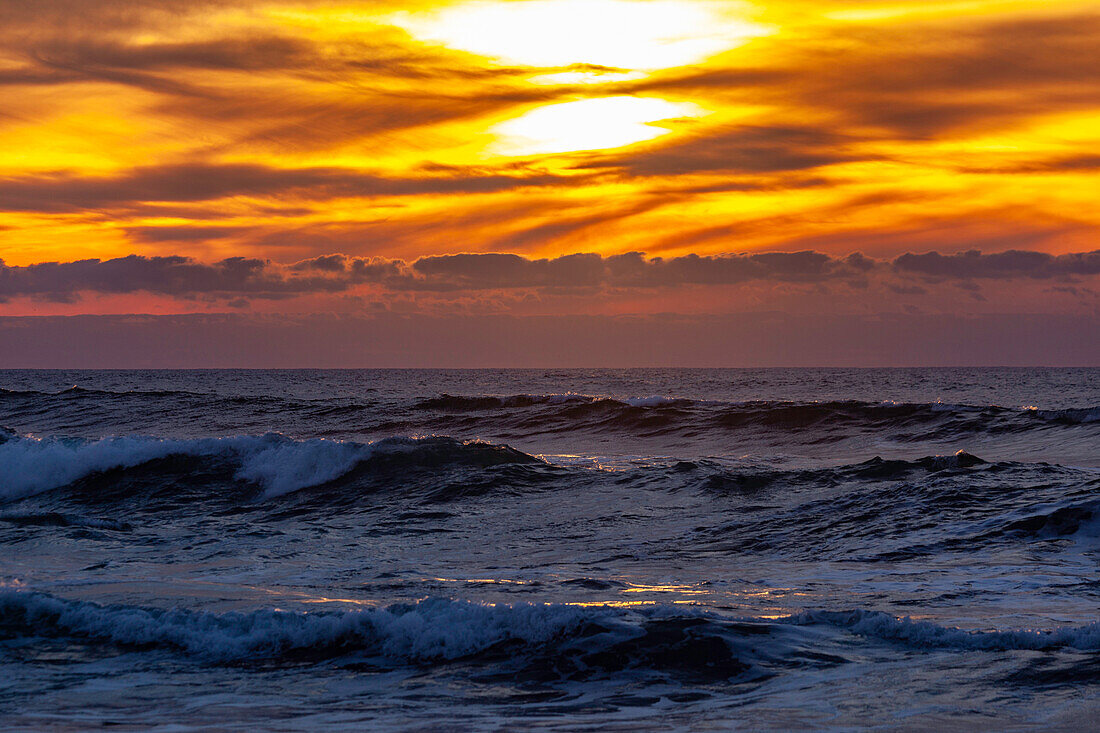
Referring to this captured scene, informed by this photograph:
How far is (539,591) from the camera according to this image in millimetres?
9875

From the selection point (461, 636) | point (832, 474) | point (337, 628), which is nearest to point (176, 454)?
point (832, 474)

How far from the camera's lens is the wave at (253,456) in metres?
21.2

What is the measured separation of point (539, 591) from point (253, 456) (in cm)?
1478

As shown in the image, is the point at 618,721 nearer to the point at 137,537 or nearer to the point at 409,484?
the point at 137,537

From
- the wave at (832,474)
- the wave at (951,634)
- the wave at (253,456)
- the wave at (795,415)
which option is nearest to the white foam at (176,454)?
the wave at (253,456)

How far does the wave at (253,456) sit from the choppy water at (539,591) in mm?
96

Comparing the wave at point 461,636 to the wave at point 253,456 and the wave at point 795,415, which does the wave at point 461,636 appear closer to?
the wave at point 253,456

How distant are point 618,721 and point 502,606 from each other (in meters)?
2.26

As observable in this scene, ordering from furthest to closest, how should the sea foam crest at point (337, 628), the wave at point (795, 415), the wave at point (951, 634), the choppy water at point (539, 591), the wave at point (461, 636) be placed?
1. the wave at point (795, 415)
2. the sea foam crest at point (337, 628)
3. the wave at point (461, 636)
4. the wave at point (951, 634)
5. the choppy water at point (539, 591)

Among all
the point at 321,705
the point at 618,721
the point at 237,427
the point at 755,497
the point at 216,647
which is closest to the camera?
the point at 618,721

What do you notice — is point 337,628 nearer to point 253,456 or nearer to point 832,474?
point 832,474

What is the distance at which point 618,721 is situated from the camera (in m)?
6.26

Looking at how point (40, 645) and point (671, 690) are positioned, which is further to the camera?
point (40, 645)

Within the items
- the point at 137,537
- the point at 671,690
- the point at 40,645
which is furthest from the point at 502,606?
the point at 137,537
